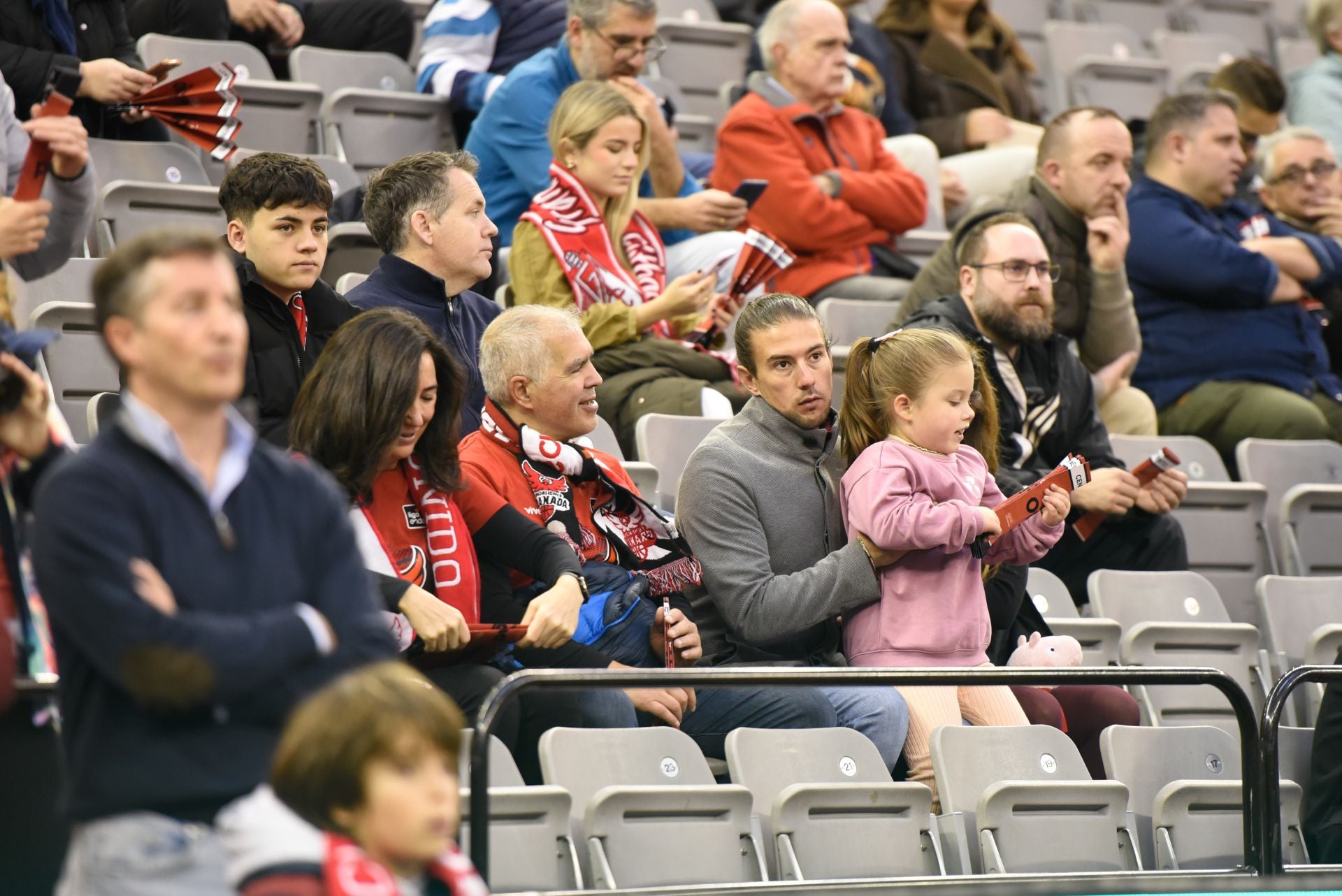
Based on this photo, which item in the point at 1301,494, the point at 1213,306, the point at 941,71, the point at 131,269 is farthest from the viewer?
the point at 941,71

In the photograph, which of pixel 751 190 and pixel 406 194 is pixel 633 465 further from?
pixel 751 190

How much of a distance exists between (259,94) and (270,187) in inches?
78.5

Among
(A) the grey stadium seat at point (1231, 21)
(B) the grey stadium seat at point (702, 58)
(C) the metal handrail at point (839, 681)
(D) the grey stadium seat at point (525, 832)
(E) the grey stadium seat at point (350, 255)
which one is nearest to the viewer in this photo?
(C) the metal handrail at point (839, 681)

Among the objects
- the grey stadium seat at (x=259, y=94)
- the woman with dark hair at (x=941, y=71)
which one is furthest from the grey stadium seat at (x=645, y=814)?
the woman with dark hair at (x=941, y=71)

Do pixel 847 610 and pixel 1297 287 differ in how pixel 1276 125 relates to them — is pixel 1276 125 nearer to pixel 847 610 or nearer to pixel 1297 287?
pixel 1297 287

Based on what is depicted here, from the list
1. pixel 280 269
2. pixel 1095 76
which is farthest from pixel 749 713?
pixel 1095 76

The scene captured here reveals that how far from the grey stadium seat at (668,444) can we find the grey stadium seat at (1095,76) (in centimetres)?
391

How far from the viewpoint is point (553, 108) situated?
17.3 ft

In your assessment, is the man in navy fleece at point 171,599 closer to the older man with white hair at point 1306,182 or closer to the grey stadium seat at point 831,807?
the grey stadium seat at point 831,807

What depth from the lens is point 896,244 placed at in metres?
6.27

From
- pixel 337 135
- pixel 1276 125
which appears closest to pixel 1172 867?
pixel 337 135

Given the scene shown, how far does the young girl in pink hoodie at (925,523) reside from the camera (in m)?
3.55

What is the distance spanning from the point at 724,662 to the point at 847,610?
280 mm

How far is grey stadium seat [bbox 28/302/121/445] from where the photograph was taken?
13.8ft
